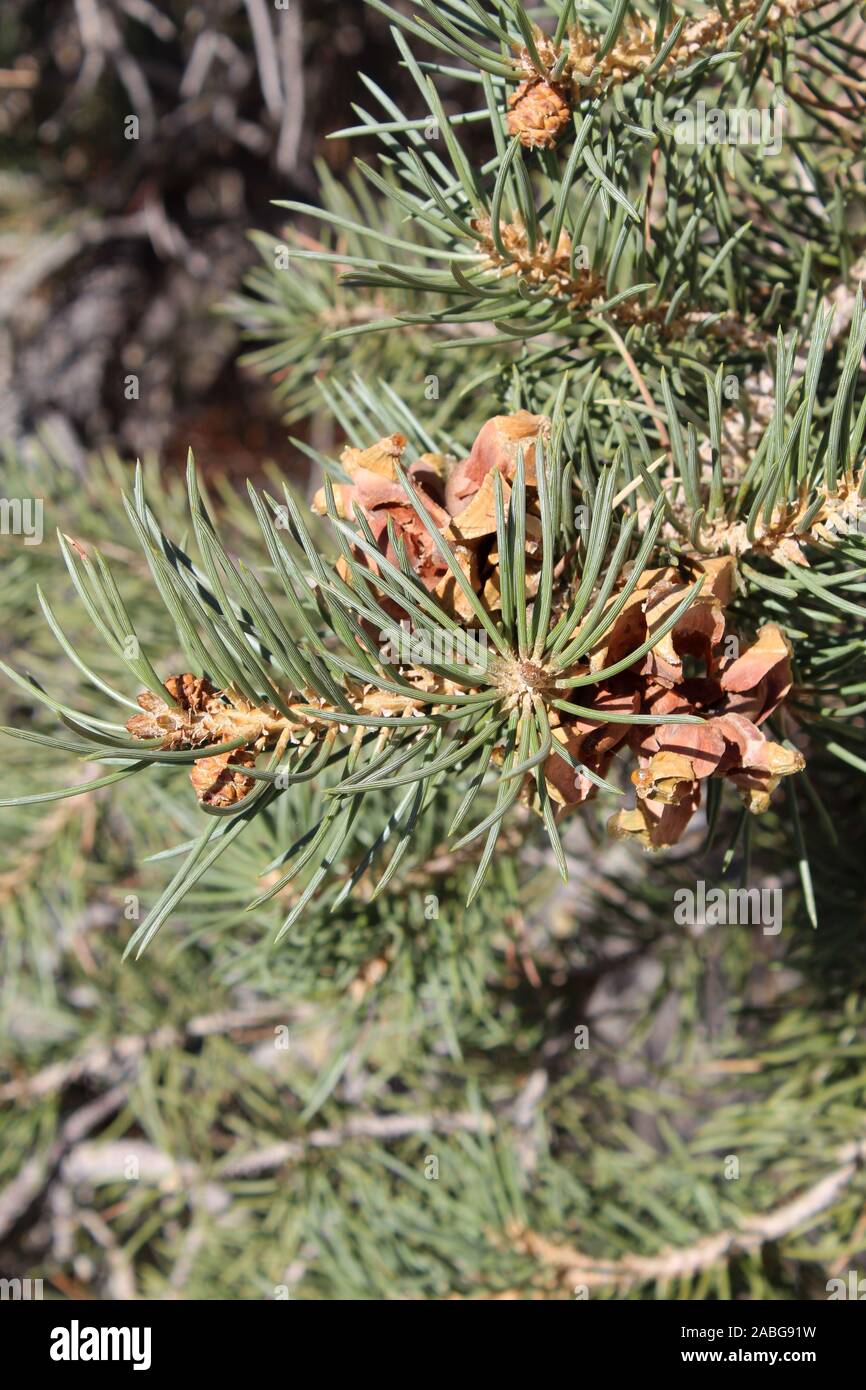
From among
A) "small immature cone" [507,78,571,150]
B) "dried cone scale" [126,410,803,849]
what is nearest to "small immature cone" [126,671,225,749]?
"dried cone scale" [126,410,803,849]

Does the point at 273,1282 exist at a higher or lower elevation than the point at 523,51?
lower

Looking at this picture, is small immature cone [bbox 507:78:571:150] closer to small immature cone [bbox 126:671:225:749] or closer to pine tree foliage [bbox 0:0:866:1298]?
pine tree foliage [bbox 0:0:866:1298]

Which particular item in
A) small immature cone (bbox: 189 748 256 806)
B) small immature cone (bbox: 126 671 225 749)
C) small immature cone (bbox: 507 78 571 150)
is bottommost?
small immature cone (bbox: 189 748 256 806)

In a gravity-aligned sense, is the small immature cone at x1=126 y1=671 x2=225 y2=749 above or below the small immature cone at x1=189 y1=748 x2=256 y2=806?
above

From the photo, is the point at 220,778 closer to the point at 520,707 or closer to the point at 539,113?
the point at 520,707

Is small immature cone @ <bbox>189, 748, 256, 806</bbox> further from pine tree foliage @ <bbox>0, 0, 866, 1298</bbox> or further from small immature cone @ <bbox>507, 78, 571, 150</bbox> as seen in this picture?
small immature cone @ <bbox>507, 78, 571, 150</bbox>

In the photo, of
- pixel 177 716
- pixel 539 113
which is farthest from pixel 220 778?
pixel 539 113
